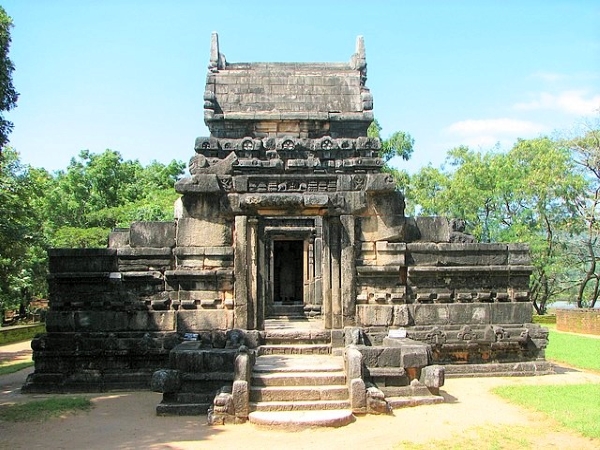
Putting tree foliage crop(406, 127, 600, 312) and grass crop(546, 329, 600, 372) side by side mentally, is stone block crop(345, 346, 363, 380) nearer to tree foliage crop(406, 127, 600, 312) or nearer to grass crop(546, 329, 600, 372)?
grass crop(546, 329, 600, 372)

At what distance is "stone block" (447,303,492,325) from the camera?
12117 mm

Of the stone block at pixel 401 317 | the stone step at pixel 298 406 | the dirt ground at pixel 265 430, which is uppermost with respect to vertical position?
the stone block at pixel 401 317

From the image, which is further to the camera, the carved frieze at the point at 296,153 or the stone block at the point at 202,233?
the carved frieze at the point at 296,153

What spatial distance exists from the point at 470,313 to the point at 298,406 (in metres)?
4.91

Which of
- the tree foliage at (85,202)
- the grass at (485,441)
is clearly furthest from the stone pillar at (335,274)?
the tree foliage at (85,202)

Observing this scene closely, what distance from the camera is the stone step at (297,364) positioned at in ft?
32.1

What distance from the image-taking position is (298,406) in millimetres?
8852

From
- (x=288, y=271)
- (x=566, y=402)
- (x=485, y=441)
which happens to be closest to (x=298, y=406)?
(x=485, y=441)

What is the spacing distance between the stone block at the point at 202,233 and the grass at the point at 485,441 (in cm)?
571

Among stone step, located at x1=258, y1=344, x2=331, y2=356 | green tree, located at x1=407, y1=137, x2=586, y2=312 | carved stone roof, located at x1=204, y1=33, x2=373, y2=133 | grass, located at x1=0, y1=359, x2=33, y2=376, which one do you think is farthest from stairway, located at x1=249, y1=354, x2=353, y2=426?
green tree, located at x1=407, y1=137, x2=586, y2=312

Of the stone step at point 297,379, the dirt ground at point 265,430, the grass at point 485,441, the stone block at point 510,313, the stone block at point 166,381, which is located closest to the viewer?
the grass at point 485,441

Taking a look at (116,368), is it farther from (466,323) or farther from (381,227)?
(466,323)

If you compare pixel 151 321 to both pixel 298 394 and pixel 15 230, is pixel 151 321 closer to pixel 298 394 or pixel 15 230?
pixel 298 394

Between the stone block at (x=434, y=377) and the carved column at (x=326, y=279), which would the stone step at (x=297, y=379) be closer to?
the stone block at (x=434, y=377)
